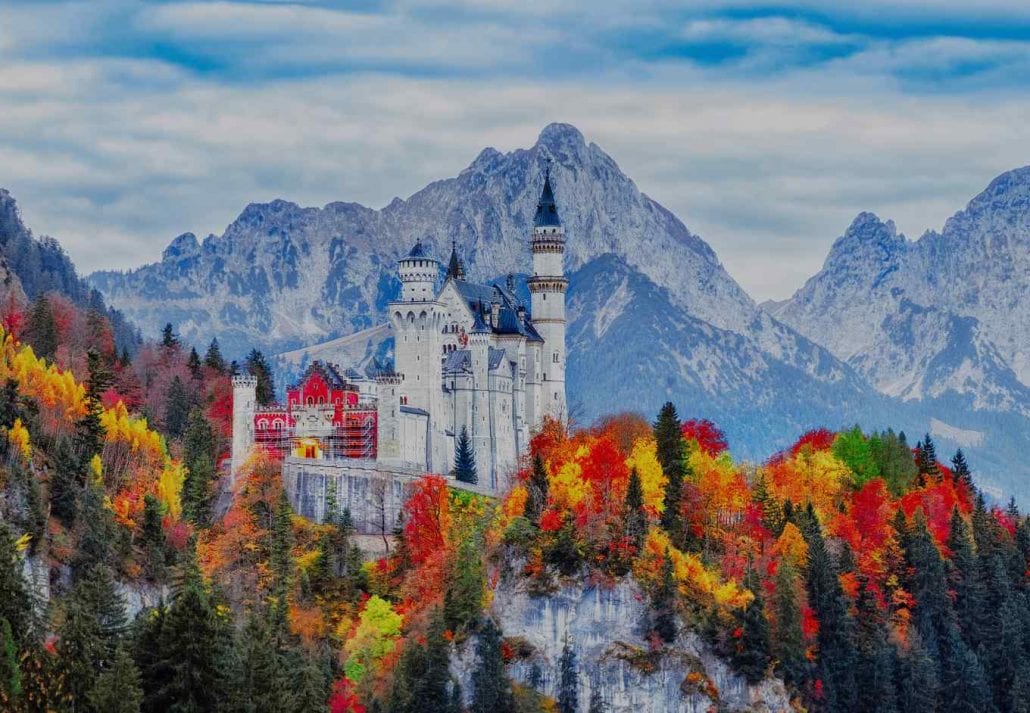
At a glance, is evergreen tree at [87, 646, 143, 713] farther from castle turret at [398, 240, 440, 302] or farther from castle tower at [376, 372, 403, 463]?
castle turret at [398, 240, 440, 302]

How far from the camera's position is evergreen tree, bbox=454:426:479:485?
124 meters

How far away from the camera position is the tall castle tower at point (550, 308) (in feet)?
454

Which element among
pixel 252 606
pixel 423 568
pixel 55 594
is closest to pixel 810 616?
pixel 423 568

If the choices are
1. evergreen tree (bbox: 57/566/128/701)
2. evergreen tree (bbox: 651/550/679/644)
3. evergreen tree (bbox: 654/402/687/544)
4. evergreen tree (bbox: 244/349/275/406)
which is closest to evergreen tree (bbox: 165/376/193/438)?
evergreen tree (bbox: 244/349/275/406)

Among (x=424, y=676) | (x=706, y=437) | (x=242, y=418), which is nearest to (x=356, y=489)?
(x=242, y=418)

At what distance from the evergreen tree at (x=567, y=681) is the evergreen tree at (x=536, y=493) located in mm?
7525

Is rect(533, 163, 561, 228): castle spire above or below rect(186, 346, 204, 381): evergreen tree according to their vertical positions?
above

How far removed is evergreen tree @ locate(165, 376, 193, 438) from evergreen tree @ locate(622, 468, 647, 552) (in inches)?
1441

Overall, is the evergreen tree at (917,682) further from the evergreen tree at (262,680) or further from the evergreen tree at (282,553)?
the evergreen tree at (262,680)

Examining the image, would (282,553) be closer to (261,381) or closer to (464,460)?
(464,460)

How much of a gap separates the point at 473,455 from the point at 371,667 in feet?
89.6

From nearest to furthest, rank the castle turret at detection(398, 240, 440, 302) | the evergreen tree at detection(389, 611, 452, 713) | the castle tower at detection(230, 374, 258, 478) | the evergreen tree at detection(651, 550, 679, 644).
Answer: the evergreen tree at detection(389, 611, 452, 713) < the evergreen tree at detection(651, 550, 679, 644) < the castle tower at detection(230, 374, 258, 478) < the castle turret at detection(398, 240, 440, 302)

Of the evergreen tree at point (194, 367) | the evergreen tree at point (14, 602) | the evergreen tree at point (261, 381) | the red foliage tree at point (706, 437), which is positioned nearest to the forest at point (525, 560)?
the evergreen tree at point (261, 381)

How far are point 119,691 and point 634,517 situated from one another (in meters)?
43.8
